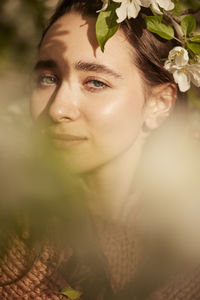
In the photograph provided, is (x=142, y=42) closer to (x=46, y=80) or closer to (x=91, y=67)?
(x=91, y=67)

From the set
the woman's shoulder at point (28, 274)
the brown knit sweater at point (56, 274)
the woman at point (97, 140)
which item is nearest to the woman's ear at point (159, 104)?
the woman at point (97, 140)

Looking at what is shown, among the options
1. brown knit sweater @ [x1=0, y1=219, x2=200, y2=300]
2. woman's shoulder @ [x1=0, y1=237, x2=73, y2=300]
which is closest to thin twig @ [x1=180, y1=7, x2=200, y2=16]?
brown knit sweater @ [x1=0, y1=219, x2=200, y2=300]

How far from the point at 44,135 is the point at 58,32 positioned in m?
0.36

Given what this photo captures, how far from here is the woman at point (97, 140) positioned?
130cm

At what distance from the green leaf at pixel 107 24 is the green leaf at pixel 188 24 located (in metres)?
0.22

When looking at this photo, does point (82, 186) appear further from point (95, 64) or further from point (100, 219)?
point (95, 64)

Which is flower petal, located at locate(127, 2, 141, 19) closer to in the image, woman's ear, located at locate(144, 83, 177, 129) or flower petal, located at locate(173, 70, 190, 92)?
flower petal, located at locate(173, 70, 190, 92)

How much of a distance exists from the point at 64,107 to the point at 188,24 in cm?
47

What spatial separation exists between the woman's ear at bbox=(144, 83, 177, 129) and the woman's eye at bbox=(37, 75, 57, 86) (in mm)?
363

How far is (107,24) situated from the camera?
1.15m

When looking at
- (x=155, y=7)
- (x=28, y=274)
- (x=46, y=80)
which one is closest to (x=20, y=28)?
(x=46, y=80)

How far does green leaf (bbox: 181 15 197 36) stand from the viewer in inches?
47.3

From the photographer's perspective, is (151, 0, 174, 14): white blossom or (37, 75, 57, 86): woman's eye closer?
(151, 0, 174, 14): white blossom

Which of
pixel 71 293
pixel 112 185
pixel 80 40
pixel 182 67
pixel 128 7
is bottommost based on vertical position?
pixel 71 293
